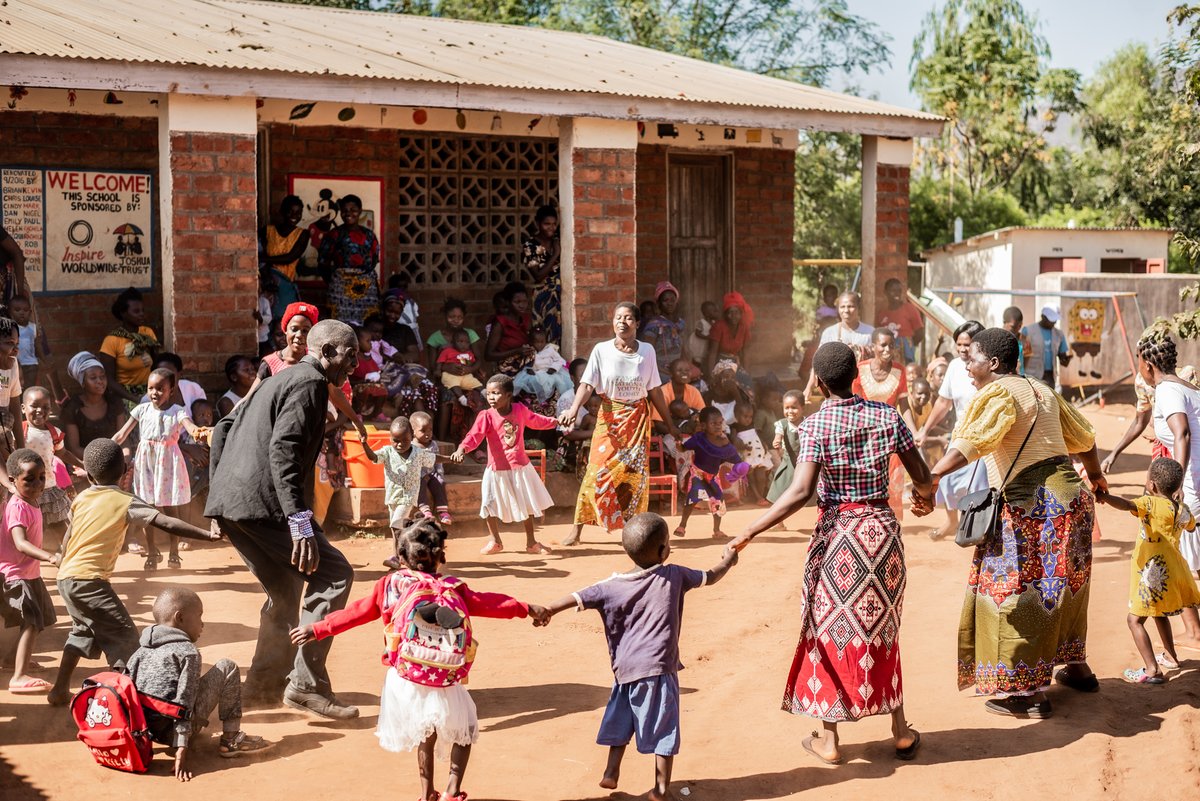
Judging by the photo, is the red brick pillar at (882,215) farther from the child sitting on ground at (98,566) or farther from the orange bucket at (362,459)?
the child sitting on ground at (98,566)

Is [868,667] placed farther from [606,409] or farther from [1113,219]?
[1113,219]

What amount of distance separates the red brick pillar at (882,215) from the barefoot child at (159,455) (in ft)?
23.0

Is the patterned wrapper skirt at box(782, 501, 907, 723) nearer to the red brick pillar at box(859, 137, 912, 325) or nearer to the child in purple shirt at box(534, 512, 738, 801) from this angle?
the child in purple shirt at box(534, 512, 738, 801)

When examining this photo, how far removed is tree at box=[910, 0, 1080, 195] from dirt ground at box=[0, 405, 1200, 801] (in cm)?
2456

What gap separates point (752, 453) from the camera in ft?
37.0

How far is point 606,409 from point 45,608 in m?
3.86

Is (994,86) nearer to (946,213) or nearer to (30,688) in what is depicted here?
(946,213)

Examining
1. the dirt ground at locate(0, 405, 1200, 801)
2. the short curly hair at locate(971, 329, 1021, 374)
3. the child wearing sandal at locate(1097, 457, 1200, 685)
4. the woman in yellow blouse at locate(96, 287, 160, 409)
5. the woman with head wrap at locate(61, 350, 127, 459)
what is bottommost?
the dirt ground at locate(0, 405, 1200, 801)

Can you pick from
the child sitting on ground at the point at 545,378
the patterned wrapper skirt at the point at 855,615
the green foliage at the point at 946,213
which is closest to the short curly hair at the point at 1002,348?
the patterned wrapper skirt at the point at 855,615

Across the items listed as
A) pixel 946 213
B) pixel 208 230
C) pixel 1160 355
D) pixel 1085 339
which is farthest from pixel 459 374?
pixel 946 213

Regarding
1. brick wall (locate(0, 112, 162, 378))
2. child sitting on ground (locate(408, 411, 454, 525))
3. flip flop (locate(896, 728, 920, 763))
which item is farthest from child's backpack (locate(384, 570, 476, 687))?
brick wall (locate(0, 112, 162, 378))

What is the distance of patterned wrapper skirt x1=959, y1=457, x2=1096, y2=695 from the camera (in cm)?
552

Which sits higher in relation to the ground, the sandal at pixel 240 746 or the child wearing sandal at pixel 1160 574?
the child wearing sandal at pixel 1160 574

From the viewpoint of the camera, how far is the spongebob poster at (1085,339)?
18.1 metres
